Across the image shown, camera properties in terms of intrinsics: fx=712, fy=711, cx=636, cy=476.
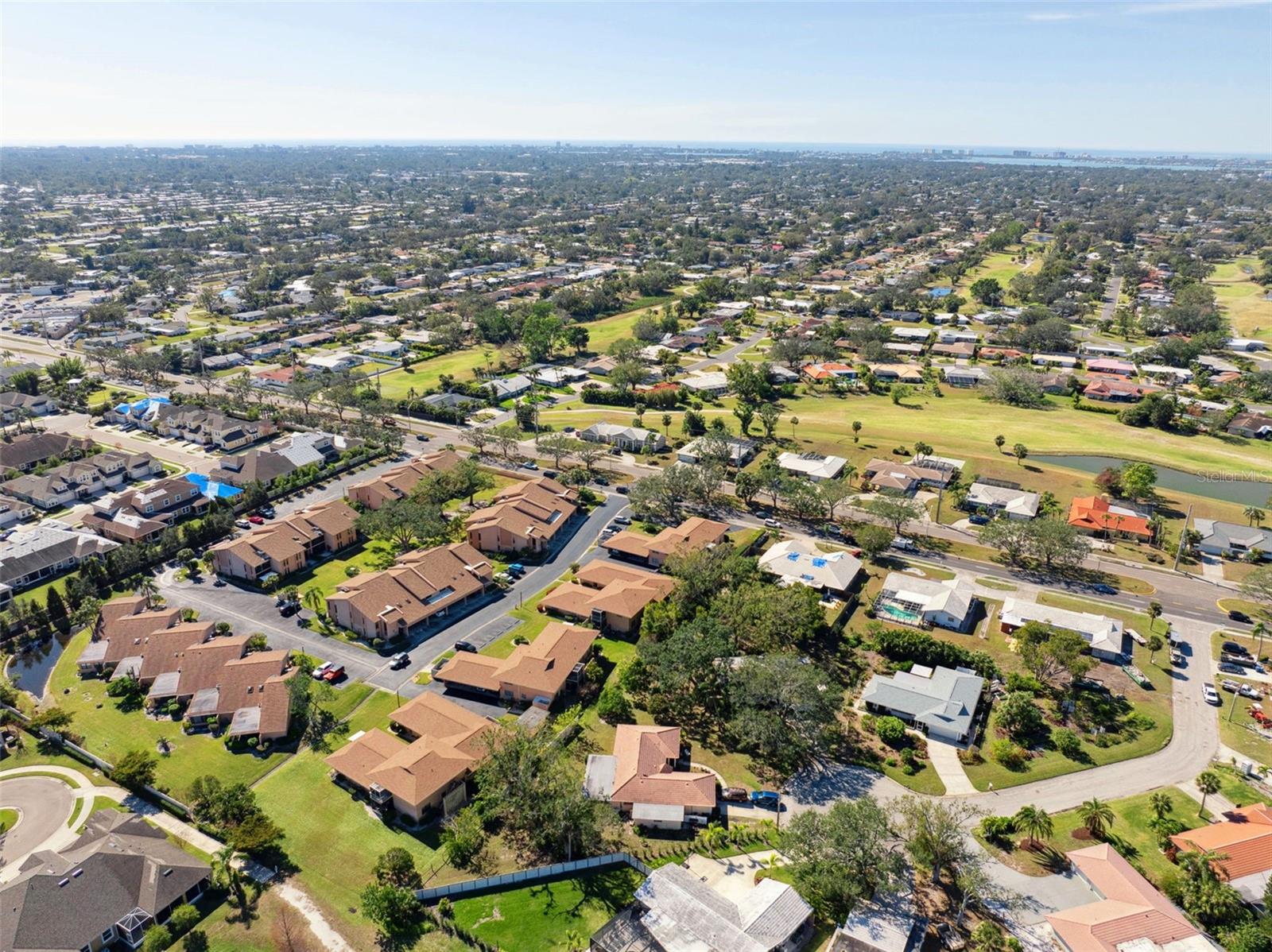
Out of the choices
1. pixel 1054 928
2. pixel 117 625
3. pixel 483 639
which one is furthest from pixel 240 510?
pixel 1054 928

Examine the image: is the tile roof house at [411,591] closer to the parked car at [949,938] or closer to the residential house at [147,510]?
the residential house at [147,510]

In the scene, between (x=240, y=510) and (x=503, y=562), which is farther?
(x=240, y=510)

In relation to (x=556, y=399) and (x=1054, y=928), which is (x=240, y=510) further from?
(x=1054, y=928)

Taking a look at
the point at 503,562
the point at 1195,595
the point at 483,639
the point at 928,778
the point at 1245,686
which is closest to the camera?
the point at 928,778

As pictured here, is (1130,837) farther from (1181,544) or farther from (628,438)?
(628,438)

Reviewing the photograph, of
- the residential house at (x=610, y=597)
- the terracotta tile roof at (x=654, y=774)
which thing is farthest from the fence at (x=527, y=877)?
the residential house at (x=610, y=597)

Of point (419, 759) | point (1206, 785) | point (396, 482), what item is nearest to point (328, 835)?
point (419, 759)
